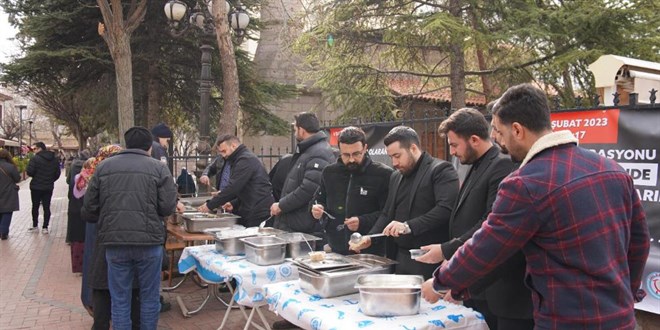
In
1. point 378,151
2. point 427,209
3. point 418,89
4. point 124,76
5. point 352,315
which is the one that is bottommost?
point 352,315

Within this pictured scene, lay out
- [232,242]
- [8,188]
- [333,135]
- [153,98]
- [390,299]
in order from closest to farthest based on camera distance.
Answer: [390,299]
[232,242]
[333,135]
[8,188]
[153,98]

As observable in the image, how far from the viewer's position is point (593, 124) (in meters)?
3.89

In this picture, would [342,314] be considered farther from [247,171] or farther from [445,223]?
[247,171]

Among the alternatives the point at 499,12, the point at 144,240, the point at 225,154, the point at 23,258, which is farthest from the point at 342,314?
the point at 499,12

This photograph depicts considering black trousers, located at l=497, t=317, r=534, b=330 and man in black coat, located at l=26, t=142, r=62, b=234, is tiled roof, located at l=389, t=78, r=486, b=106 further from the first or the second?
black trousers, located at l=497, t=317, r=534, b=330

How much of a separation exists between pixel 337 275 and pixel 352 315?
0.29 metres

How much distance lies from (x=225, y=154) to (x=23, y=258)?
545 centimetres

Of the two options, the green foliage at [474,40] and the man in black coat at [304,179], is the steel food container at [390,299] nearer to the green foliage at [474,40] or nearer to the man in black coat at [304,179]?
the man in black coat at [304,179]

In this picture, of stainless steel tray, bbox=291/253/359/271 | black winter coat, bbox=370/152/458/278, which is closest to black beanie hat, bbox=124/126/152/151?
stainless steel tray, bbox=291/253/359/271

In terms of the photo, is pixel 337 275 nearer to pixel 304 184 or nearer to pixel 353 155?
pixel 353 155

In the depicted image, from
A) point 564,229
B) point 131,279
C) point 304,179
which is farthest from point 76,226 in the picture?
point 564,229

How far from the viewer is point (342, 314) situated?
2.50 meters

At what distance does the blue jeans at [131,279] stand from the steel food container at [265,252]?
79cm

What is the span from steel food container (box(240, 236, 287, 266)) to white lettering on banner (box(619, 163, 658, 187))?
8.46 ft
